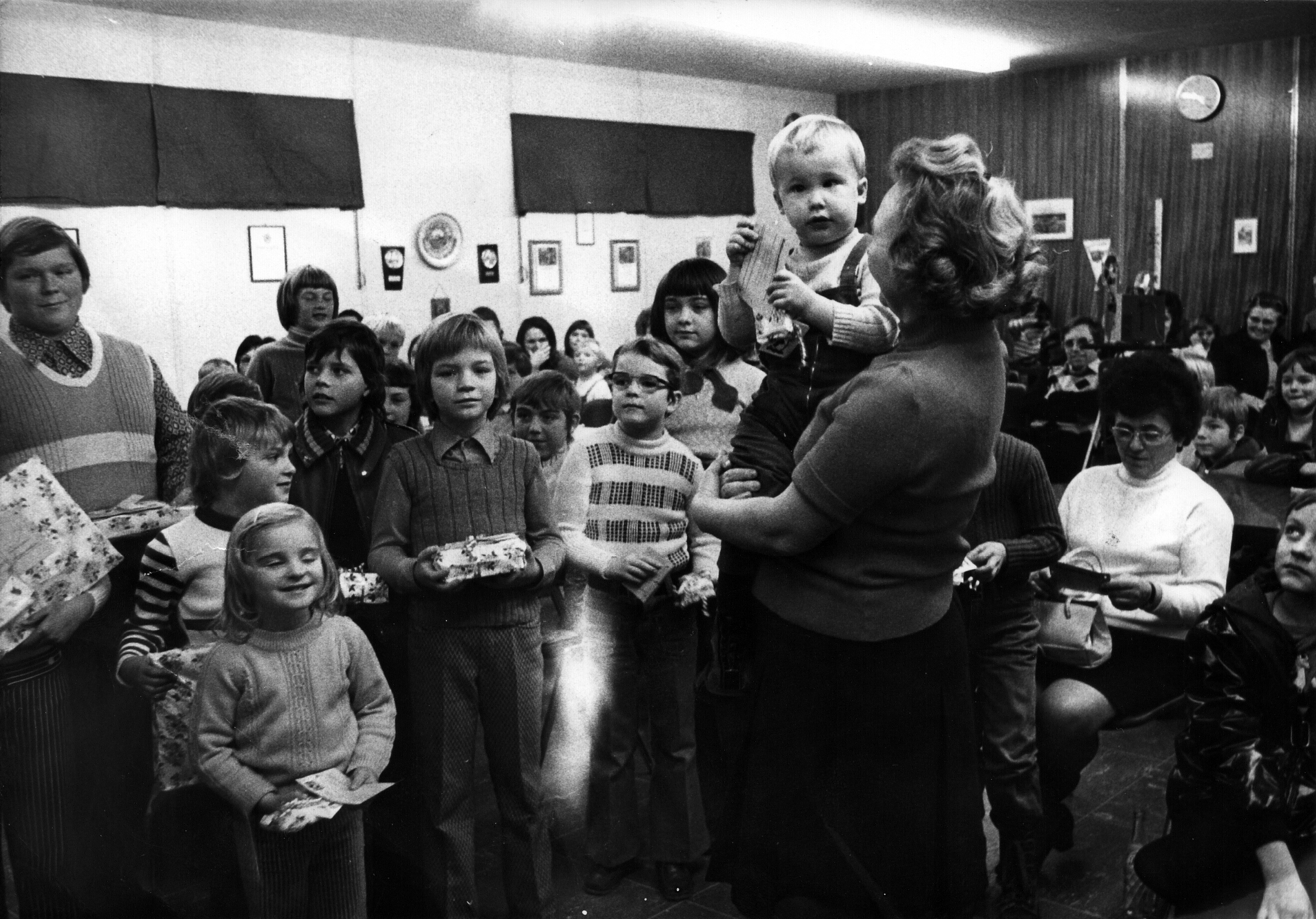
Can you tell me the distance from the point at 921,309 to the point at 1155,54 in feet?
8.49

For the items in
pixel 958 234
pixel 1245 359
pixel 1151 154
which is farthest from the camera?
pixel 1245 359

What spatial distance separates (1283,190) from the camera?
4.81 m

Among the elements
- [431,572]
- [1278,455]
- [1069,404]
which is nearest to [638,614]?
[431,572]

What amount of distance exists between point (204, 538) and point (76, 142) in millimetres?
912

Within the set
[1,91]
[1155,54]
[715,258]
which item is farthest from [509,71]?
[1155,54]

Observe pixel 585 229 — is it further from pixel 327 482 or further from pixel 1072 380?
pixel 1072 380

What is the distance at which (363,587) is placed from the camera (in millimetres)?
2014

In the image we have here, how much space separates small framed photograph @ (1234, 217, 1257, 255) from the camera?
4.76m

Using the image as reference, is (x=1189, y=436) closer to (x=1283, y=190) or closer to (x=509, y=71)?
(x=509, y=71)

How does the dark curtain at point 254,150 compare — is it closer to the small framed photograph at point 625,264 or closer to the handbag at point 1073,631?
the small framed photograph at point 625,264

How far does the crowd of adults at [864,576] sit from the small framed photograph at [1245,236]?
219cm

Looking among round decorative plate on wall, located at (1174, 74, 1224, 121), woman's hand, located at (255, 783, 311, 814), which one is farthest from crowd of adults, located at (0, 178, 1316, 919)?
round decorative plate on wall, located at (1174, 74, 1224, 121)

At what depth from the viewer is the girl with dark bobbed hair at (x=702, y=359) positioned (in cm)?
212

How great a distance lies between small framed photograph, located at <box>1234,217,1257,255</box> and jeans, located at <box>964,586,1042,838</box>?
349 cm
